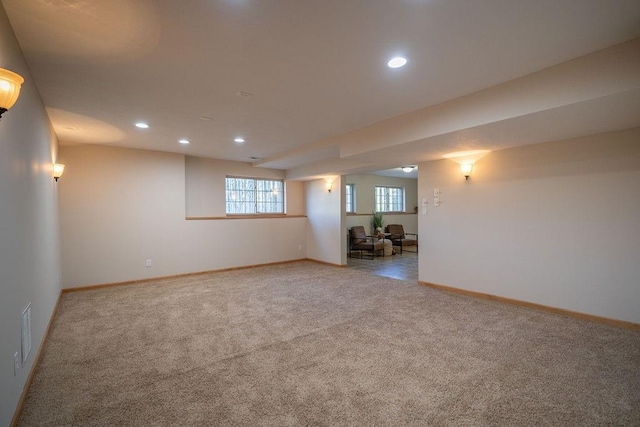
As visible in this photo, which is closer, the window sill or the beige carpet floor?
the beige carpet floor

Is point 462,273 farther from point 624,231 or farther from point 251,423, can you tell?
point 251,423

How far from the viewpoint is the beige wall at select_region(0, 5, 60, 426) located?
184 cm

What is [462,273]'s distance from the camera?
16.0 ft

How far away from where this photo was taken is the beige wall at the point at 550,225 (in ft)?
11.2

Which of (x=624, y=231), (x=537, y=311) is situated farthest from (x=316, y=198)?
(x=624, y=231)

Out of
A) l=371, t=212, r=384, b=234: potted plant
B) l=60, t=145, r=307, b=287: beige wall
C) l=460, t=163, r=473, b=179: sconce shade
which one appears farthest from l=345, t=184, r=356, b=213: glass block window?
l=460, t=163, r=473, b=179: sconce shade

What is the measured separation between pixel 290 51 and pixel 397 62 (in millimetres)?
865

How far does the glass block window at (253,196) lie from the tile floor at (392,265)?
2.49 meters

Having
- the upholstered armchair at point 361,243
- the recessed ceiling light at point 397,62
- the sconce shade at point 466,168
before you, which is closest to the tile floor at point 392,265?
the upholstered armchair at point 361,243

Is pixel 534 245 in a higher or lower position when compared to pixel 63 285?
higher

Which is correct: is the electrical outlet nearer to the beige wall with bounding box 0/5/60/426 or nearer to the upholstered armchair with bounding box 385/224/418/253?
the beige wall with bounding box 0/5/60/426

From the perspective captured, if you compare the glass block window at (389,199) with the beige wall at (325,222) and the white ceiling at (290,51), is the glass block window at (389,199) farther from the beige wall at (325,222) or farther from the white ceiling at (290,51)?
the white ceiling at (290,51)

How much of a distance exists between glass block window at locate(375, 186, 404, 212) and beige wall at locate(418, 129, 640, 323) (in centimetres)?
527

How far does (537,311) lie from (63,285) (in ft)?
23.4
